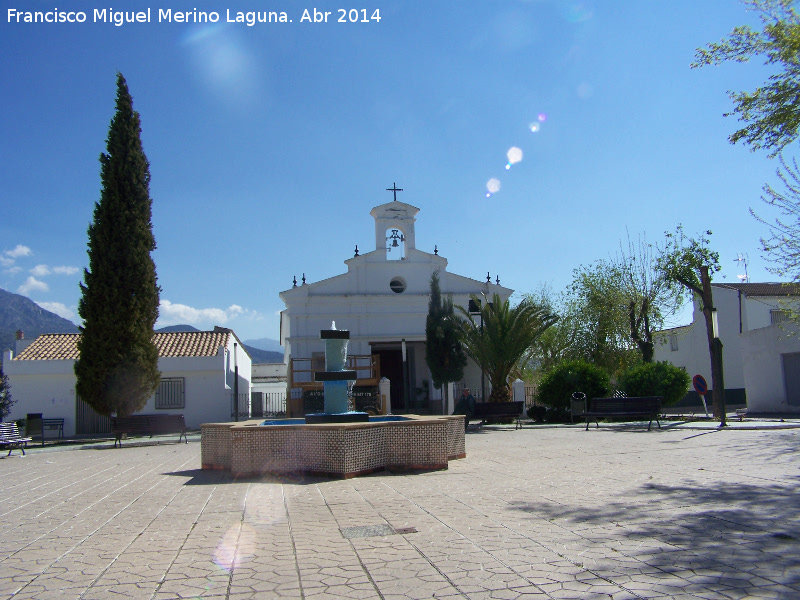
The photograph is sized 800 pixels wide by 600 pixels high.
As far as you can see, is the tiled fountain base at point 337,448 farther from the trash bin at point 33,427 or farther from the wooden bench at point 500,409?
the trash bin at point 33,427

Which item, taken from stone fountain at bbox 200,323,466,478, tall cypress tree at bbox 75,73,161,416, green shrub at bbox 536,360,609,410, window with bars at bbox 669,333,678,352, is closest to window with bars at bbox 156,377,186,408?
tall cypress tree at bbox 75,73,161,416

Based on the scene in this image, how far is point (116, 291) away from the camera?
67.2 feet

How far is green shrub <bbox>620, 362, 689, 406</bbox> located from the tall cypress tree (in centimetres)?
1638

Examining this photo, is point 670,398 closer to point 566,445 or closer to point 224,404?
point 566,445

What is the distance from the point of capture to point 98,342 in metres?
20.5

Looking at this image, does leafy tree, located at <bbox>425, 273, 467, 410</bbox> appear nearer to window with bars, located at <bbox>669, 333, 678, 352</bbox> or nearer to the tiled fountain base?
the tiled fountain base

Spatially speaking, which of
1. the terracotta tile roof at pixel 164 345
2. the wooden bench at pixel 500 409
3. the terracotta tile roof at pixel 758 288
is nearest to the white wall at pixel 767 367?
the terracotta tile roof at pixel 758 288

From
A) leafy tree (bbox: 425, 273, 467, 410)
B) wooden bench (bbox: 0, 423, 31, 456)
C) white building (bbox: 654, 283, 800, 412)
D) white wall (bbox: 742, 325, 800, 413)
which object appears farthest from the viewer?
leafy tree (bbox: 425, 273, 467, 410)

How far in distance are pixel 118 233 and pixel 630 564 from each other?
19662mm

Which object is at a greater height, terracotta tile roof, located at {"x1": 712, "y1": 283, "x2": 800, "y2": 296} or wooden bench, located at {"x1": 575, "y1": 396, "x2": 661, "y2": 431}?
terracotta tile roof, located at {"x1": 712, "y1": 283, "x2": 800, "y2": 296}

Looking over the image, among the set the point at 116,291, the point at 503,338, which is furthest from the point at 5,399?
the point at 503,338

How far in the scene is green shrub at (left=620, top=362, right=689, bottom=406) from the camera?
70.8 feet

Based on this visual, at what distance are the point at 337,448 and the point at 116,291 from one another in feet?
47.2

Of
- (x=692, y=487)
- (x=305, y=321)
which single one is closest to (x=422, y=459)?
(x=692, y=487)
